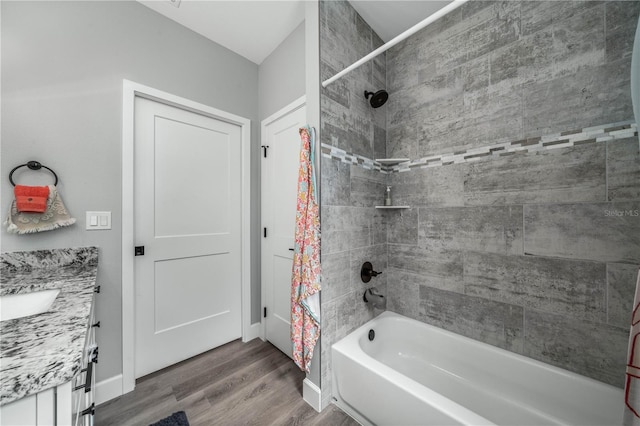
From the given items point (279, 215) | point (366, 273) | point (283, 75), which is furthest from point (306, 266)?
point (283, 75)

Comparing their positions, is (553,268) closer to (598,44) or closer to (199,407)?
(598,44)

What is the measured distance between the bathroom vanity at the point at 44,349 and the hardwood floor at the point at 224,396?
0.71 metres

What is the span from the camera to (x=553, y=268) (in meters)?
1.25

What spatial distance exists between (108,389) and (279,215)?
1.65 metres

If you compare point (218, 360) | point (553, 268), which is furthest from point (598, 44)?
point (218, 360)

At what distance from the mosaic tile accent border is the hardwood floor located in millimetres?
1661

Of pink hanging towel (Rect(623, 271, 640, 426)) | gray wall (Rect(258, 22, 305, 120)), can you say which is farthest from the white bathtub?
gray wall (Rect(258, 22, 305, 120))

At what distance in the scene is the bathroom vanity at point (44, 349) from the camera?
45 centimetres

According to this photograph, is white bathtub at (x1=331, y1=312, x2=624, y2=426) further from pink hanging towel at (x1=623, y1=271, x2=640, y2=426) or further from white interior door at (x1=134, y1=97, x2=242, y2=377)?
white interior door at (x1=134, y1=97, x2=242, y2=377)

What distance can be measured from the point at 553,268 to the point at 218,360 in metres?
2.44

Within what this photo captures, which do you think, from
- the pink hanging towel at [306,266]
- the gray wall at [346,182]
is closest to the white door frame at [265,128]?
the gray wall at [346,182]

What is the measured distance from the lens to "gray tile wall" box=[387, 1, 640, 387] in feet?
3.62

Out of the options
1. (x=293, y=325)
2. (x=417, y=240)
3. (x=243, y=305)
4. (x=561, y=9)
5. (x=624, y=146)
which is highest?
(x=561, y=9)

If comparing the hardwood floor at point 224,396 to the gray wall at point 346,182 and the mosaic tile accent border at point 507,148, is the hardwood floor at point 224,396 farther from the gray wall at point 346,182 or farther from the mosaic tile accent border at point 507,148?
the mosaic tile accent border at point 507,148
